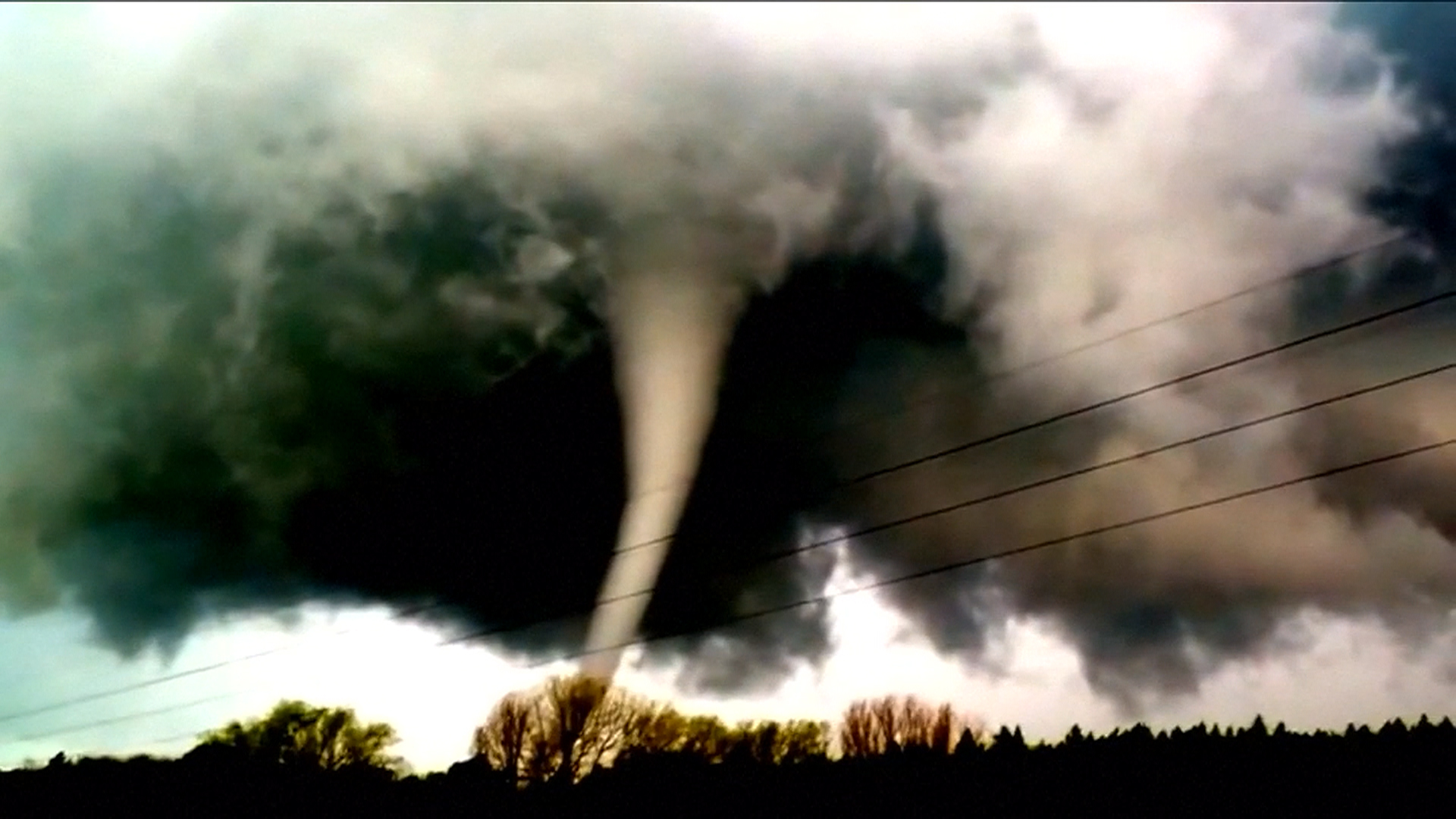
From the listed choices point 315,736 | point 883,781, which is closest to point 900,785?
point 883,781

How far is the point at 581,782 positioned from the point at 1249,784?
2298 cm

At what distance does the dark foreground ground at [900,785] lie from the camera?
2227 centimetres

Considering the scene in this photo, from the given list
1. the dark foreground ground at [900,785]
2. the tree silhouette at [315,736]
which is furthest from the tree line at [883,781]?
the tree silhouette at [315,736]

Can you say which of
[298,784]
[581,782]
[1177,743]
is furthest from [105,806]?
[1177,743]

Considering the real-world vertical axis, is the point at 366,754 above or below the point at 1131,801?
above

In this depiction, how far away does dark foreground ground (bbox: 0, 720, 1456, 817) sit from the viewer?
22266 mm

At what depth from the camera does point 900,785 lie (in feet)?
94.0

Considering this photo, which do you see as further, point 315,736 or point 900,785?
point 315,736

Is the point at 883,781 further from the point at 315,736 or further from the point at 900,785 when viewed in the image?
the point at 315,736

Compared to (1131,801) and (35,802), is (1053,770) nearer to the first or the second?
(1131,801)

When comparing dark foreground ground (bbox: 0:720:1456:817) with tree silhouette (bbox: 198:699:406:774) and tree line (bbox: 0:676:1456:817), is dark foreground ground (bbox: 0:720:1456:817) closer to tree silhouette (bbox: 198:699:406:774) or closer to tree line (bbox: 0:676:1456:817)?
tree line (bbox: 0:676:1456:817)

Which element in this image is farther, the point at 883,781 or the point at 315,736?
the point at 315,736

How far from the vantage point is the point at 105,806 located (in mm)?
37719

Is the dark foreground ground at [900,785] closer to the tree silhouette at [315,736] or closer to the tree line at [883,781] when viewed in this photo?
the tree line at [883,781]
